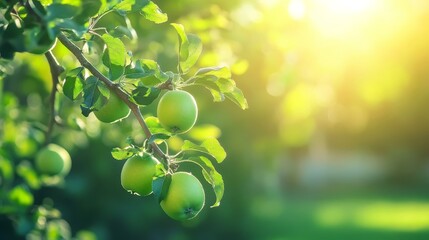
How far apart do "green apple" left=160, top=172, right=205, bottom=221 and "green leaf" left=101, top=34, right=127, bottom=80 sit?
19 centimetres

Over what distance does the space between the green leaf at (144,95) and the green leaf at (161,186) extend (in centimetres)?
12

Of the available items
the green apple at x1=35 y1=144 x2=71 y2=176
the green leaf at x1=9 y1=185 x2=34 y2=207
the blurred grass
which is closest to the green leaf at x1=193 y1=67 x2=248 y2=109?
the green apple at x1=35 y1=144 x2=71 y2=176

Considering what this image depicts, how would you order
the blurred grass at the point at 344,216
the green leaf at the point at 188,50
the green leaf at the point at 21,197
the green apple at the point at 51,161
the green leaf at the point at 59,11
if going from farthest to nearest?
the blurred grass at the point at 344,216 → the green leaf at the point at 21,197 → the green apple at the point at 51,161 → the green leaf at the point at 188,50 → the green leaf at the point at 59,11

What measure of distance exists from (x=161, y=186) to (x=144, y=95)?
15 cm

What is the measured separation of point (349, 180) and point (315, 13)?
20859mm

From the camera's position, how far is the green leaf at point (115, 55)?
1.25m

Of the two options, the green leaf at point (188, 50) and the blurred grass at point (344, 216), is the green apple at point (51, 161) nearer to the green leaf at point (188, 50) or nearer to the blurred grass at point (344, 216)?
the green leaf at point (188, 50)

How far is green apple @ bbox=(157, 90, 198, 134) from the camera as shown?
121 centimetres

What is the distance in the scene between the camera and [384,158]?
76.3ft

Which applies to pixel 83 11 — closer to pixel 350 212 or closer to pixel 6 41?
pixel 6 41

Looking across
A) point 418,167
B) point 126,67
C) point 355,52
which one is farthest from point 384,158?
point 126,67

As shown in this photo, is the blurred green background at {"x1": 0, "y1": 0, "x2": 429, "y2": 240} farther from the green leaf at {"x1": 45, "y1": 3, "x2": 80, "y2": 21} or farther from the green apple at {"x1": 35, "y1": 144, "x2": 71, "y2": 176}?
the green leaf at {"x1": 45, "y1": 3, "x2": 80, "y2": 21}

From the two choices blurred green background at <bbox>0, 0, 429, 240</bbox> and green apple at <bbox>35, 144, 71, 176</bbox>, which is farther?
blurred green background at <bbox>0, 0, 429, 240</bbox>

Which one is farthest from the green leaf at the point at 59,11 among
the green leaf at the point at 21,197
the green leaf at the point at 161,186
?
the green leaf at the point at 21,197
